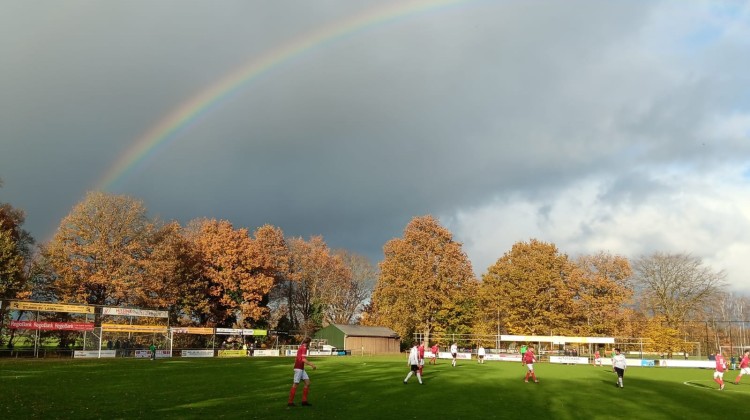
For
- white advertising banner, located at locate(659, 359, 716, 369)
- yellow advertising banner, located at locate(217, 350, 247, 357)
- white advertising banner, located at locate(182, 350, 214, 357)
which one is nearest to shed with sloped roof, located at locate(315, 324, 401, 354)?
yellow advertising banner, located at locate(217, 350, 247, 357)

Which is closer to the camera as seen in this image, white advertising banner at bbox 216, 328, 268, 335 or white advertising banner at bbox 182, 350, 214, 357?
white advertising banner at bbox 182, 350, 214, 357

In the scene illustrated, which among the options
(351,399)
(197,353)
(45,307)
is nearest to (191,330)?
(197,353)

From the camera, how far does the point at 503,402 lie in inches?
758

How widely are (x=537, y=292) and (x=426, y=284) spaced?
15376 mm

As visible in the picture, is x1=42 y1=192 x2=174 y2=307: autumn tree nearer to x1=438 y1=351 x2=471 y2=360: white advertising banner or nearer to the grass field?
the grass field

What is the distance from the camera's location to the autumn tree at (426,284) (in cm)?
7538

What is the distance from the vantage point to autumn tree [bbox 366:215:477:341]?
75.4 m

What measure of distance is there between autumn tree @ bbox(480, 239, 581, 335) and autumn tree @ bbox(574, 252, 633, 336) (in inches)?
72.1

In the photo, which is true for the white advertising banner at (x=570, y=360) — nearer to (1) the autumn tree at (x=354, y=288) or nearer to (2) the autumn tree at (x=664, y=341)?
(2) the autumn tree at (x=664, y=341)

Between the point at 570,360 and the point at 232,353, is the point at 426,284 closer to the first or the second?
the point at 570,360

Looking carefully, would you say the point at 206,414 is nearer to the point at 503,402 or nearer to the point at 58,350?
the point at 503,402

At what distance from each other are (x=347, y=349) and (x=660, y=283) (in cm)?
4728

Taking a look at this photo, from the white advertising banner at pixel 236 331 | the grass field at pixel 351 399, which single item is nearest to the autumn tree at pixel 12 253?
the white advertising banner at pixel 236 331

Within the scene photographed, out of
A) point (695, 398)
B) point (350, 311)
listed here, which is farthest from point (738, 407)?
point (350, 311)
